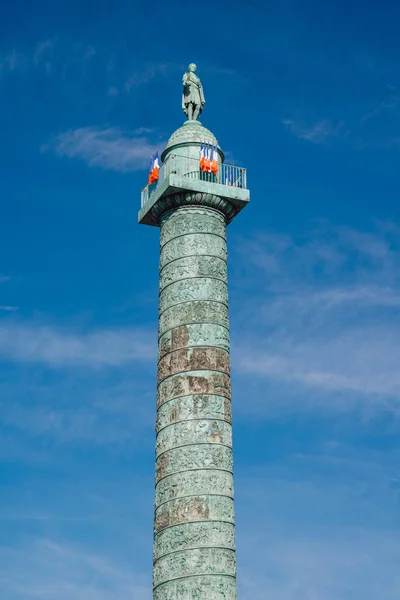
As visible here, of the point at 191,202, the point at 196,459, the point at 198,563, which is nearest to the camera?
the point at 198,563

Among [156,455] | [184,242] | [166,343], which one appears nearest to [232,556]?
[156,455]

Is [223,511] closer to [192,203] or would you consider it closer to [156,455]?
[156,455]

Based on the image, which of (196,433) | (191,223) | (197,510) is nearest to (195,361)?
(196,433)

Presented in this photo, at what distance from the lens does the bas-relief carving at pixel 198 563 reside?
20469 millimetres

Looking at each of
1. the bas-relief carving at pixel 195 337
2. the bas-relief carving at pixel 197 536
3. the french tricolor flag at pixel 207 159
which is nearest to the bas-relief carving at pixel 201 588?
the bas-relief carving at pixel 197 536

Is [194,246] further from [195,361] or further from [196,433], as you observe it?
[196,433]

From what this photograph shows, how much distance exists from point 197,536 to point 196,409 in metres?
2.90

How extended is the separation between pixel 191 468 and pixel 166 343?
3.29 m

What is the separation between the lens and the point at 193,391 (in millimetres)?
22078

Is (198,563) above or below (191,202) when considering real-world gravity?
below

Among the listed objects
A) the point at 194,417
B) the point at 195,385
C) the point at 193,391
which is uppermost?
the point at 195,385

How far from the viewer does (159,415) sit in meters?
22.6

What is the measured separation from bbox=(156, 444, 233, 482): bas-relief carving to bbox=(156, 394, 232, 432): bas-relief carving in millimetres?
708

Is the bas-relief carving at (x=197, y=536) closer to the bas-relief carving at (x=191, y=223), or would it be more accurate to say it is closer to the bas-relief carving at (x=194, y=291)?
the bas-relief carving at (x=194, y=291)
